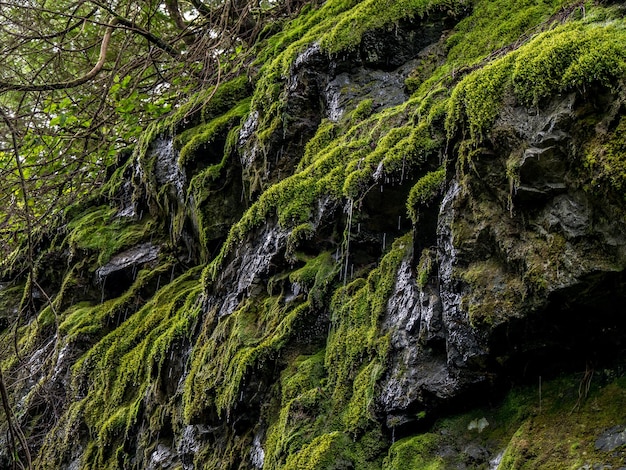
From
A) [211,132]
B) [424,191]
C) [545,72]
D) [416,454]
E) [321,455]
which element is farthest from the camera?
[211,132]

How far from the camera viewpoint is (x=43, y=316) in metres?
9.23

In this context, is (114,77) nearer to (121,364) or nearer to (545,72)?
(121,364)

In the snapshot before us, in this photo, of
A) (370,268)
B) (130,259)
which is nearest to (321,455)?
(370,268)

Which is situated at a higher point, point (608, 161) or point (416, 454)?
point (608, 161)

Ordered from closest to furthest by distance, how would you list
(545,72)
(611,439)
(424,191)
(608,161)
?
(611,439), (608,161), (545,72), (424,191)

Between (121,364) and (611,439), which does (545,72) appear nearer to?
(611,439)

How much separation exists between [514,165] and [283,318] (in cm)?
246

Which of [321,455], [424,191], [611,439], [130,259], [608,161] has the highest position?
[130,259]

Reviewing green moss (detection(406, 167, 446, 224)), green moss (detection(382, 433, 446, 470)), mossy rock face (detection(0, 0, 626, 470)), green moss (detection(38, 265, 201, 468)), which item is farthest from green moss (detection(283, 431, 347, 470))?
green moss (detection(38, 265, 201, 468))

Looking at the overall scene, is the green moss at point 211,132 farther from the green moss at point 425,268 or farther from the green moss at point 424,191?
the green moss at point 425,268

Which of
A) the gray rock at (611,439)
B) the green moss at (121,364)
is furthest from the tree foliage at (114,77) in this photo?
the gray rock at (611,439)

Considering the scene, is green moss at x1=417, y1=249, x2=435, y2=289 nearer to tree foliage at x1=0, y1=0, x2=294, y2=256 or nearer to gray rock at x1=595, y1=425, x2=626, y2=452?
gray rock at x1=595, y1=425, x2=626, y2=452

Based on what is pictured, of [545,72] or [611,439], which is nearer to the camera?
[611,439]

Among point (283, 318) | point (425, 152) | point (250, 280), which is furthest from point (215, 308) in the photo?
point (425, 152)
